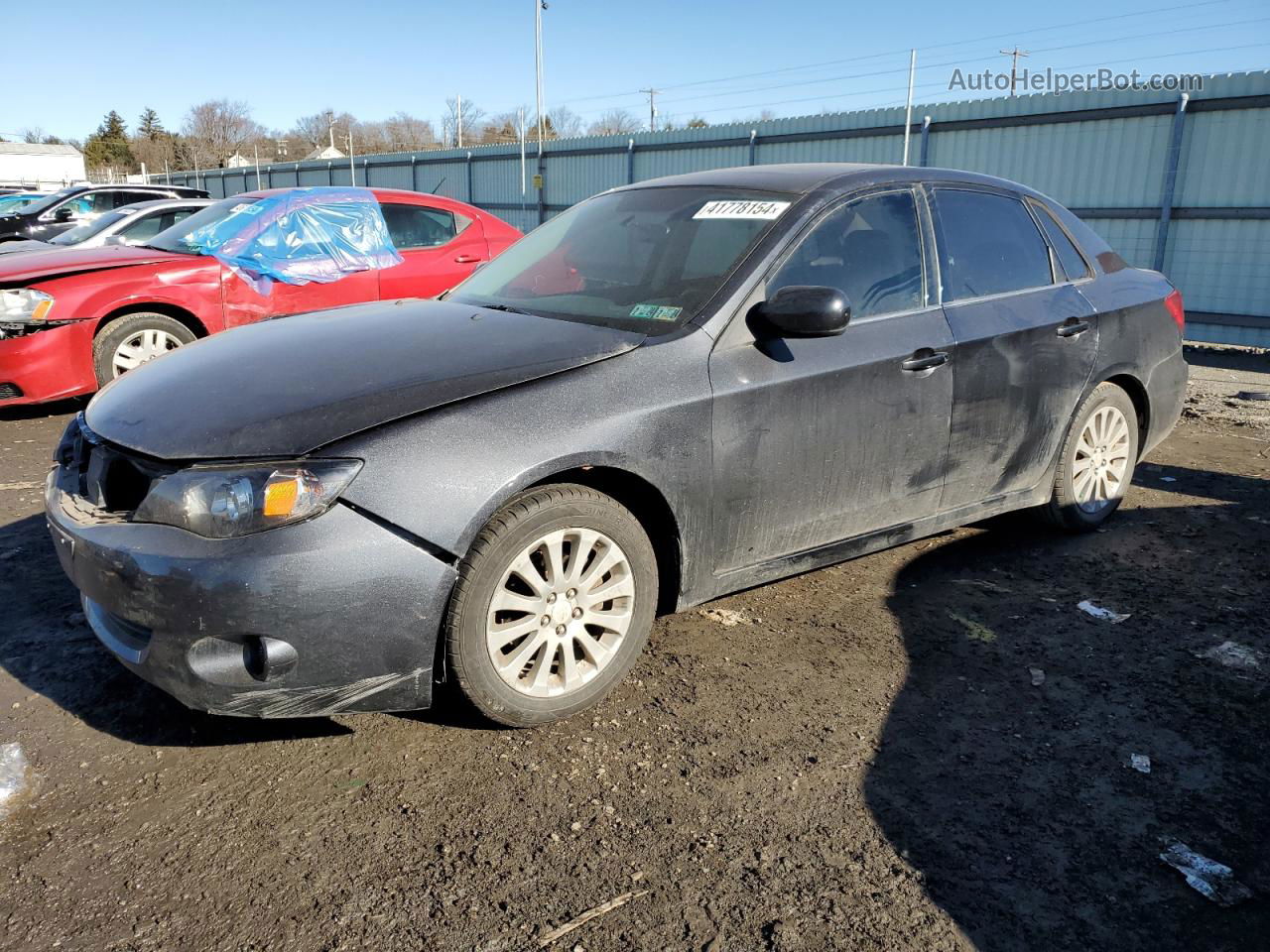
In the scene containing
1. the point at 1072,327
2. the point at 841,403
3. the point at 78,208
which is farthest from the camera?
the point at 78,208

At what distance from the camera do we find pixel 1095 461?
15.3 feet

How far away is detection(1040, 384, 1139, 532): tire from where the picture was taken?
14.6 feet

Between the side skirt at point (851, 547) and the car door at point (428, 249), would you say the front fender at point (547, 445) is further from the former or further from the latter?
the car door at point (428, 249)

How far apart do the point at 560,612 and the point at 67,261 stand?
18.0 feet

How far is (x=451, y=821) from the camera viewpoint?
2.49 meters

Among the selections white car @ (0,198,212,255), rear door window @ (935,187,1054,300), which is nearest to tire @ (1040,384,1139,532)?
rear door window @ (935,187,1054,300)

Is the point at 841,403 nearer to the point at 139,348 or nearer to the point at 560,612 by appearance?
the point at 560,612

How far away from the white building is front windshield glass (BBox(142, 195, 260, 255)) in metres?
81.3

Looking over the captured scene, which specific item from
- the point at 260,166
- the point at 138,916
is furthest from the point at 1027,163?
the point at 260,166

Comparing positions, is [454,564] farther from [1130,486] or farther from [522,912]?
[1130,486]

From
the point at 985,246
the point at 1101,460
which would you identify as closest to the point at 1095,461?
the point at 1101,460

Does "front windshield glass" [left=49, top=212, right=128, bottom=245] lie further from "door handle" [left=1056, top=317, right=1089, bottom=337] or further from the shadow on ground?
"door handle" [left=1056, top=317, right=1089, bottom=337]

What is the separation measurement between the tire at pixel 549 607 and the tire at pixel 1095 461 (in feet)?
7.84

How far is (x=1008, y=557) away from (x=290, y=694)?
3271mm
